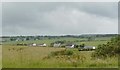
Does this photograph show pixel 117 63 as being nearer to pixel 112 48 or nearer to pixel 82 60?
pixel 82 60

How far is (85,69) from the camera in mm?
9570

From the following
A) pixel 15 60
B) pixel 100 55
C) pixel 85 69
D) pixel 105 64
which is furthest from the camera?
pixel 100 55

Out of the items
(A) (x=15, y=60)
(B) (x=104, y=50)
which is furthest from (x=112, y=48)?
(A) (x=15, y=60)

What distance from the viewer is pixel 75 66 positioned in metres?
10.1

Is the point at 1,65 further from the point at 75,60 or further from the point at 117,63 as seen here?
the point at 117,63

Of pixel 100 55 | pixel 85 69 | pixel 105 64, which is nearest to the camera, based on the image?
pixel 85 69

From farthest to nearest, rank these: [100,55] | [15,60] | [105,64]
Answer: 1. [100,55]
2. [15,60]
3. [105,64]

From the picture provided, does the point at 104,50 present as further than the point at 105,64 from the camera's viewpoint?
Yes

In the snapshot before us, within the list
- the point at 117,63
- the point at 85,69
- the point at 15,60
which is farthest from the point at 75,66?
the point at 15,60

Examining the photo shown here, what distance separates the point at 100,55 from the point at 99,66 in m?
3.05

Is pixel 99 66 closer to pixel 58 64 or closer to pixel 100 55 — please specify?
pixel 58 64

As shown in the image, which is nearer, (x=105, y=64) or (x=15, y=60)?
(x=105, y=64)

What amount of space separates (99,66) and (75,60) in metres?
1.19

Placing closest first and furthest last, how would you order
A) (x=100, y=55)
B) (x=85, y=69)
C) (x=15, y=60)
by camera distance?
(x=85, y=69) < (x=15, y=60) < (x=100, y=55)
